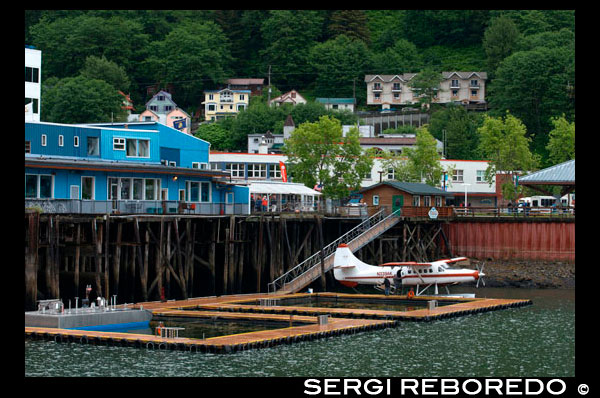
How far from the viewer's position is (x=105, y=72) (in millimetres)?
167875

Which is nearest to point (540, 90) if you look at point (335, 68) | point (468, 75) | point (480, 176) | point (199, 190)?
point (468, 75)

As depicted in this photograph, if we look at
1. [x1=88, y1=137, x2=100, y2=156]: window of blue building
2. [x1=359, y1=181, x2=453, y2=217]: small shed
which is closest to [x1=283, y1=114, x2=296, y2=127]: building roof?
[x1=359, y1=181, x2=453, y2=217]: small shed

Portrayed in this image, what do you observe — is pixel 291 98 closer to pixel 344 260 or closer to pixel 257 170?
pixel 257 170

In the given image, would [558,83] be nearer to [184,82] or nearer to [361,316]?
[184,82]

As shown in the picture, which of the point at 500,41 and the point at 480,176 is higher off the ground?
the point at 500,41

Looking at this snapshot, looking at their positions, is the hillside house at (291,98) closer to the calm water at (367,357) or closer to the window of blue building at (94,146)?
the window of blue building at (94,146)

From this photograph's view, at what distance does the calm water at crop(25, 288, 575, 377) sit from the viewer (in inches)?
1337

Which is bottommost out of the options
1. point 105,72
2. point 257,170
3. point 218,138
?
point 257,170

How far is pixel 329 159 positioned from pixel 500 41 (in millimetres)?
104929

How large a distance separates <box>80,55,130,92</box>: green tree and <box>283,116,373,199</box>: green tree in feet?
282

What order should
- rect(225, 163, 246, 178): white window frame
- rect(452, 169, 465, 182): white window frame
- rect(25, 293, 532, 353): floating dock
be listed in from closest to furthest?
rect(25, 293, 532, 353): floating dock → rect(225, 163, 246, 178): white window frame → rect(452, 169, 465, 182): white window frame

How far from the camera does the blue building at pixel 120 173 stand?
5203 centimetres

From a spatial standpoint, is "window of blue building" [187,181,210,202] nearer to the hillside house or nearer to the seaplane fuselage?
the seaplane fuselage

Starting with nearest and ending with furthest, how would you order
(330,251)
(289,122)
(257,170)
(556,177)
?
(330,251) < (556,177) < (257,170) < (289,122)
